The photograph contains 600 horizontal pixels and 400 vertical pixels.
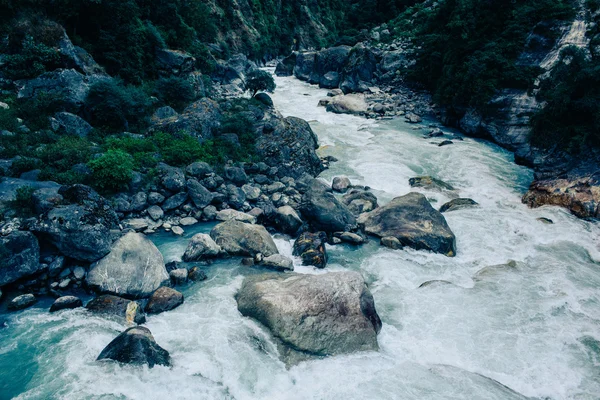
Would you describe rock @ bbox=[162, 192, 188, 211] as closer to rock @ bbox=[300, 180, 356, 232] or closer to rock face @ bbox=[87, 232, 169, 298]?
rock face @ bbox=[87, 232, 169, 298]

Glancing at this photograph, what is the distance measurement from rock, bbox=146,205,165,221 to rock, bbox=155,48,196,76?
15779 millimetres

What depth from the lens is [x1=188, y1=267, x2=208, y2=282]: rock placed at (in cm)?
1077

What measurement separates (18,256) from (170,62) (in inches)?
807

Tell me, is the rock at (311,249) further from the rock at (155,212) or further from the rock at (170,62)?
the rock at (170,62)

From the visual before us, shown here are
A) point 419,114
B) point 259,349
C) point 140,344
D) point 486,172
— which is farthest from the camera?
point 419,114

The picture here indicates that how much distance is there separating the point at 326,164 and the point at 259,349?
1526cm

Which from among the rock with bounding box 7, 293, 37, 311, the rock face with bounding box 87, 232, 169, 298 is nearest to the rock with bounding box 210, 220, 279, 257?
the rock face with bounding box 87, 232, 169, 298

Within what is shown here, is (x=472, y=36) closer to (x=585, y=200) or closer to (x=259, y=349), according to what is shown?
(x=585, y=200)

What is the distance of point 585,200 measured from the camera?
53.7ft

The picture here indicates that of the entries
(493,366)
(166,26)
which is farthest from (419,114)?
(493,366)

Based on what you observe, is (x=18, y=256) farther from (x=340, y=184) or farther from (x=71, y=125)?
(x=340, y=184)

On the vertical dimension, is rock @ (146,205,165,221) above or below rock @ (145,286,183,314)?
above

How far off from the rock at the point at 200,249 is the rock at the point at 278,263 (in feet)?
5.72

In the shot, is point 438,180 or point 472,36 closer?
point 438,180
